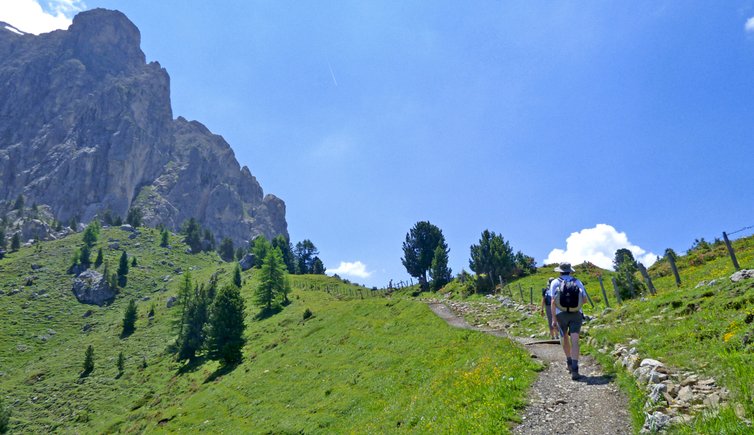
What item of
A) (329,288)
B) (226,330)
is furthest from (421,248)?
(226,330)

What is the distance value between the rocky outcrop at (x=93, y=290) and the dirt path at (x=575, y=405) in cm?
14651

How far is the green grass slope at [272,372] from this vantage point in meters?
16.5

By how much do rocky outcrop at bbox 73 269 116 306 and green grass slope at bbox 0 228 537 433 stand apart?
310 cm

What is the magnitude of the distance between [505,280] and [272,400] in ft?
150

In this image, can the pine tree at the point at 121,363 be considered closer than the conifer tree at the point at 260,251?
Yes

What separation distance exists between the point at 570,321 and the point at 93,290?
498 feet

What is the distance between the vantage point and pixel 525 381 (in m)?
13.5

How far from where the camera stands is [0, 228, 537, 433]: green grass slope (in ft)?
54.2

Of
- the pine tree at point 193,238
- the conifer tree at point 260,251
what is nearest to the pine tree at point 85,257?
the pine tree at point 193,238

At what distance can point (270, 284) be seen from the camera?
86250mm

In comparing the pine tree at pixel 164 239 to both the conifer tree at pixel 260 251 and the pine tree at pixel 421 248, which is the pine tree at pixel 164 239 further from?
the pine tree at pixel 421 248

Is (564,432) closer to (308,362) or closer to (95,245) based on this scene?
(308,362)

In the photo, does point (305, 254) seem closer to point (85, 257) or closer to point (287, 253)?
point (287, 253)

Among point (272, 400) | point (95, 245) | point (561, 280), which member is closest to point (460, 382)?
point (561, 280)
